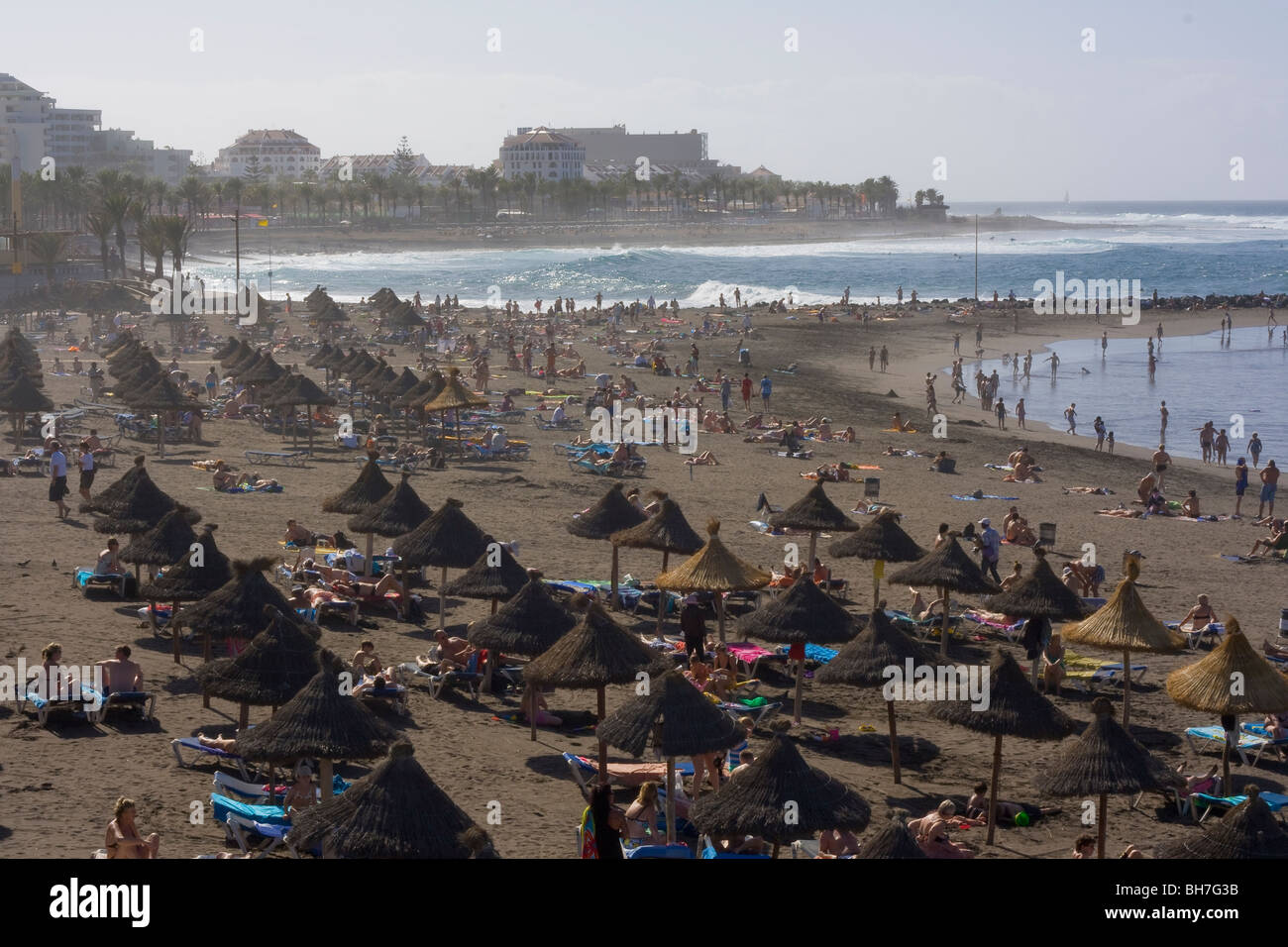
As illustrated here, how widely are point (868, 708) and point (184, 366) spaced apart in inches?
1240

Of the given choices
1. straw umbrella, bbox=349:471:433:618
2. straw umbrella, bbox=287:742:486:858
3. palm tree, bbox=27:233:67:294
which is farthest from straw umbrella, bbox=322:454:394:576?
palm tree, bbox=27:233:67:294

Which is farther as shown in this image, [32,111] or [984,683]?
[32,111]

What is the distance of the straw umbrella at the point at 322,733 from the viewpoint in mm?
9820

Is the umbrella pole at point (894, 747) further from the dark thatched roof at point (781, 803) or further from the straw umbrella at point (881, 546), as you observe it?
the straw umbrella at point (881, 546)

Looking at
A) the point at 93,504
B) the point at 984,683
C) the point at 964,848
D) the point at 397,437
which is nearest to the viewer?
the point at 964,848

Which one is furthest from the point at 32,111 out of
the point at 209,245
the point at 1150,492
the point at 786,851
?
the point at 786,851

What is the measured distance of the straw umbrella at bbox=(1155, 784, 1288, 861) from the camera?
8.34 meters

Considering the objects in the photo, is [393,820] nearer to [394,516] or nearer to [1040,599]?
[1040,599]

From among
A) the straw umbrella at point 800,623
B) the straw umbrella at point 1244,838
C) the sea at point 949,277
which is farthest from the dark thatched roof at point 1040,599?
the sea at point 949,277

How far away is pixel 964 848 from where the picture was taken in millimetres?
10141

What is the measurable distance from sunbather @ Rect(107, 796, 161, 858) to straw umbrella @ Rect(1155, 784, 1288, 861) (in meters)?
6.43

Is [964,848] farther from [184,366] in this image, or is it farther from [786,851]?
[184,366]

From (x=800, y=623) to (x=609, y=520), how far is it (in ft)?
15.1

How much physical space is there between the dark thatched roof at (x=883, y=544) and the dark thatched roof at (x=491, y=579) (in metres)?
4.32
